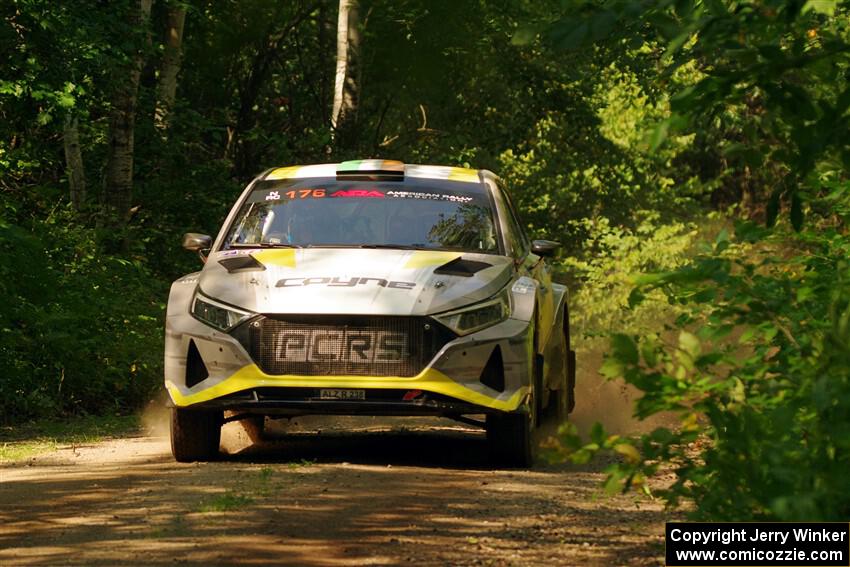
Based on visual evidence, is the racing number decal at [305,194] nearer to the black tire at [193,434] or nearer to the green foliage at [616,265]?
the black tire at [193,434]

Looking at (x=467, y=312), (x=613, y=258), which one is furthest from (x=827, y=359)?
(x=613, y=258)

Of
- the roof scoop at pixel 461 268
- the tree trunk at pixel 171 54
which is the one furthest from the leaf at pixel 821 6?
the tree trunk at pixel 171 54

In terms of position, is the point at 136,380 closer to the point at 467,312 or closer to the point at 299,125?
the point at 467,312

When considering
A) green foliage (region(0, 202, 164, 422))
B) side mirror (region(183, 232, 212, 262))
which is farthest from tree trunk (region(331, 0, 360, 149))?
side mirror (region(183, 232, 212, 262))

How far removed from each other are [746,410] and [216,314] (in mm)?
4563

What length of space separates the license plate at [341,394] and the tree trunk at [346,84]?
53.1 ft

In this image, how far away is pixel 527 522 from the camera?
7.49 metres

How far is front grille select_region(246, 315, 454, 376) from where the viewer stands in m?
9.39

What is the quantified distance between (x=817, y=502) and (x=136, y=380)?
1114 centimetres

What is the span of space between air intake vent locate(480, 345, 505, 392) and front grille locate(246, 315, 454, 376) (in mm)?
297

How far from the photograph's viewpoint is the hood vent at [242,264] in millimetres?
9828

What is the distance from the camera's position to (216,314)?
9.63 metres

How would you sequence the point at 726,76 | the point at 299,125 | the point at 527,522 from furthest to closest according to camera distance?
the point at 299,125
the point at 527,522
the point at 726,76

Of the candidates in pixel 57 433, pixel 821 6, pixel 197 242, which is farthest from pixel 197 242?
pixel 821 6
